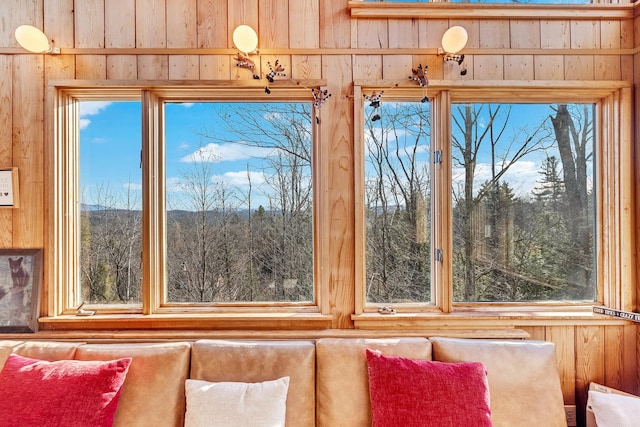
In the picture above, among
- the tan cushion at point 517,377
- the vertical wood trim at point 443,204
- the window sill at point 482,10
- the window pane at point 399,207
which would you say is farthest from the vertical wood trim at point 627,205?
the window pane at point 399,207

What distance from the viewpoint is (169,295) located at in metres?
1.86

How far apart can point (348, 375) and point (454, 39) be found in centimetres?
188

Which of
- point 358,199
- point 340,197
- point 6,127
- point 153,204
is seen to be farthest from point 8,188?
point 358,199

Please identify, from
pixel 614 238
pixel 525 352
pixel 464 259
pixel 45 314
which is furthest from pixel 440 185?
pixel 45 314

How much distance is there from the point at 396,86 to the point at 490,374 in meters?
1.63

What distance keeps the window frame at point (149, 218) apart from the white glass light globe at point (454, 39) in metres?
0.76

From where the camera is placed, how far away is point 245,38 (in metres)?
1.63

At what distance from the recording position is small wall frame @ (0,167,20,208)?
172 centimetres

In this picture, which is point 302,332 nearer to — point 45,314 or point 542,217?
point 45,314

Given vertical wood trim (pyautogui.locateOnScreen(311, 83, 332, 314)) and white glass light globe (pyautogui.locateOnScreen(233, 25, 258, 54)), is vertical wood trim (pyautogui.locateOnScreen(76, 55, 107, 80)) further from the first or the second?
vertical wood trim (pyautogui.locateOnScreen(311, 83, 332, 314))

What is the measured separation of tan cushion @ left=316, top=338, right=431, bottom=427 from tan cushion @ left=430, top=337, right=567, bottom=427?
198mm

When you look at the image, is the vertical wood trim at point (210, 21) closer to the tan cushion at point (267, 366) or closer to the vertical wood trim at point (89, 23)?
the vertical wood trim at point (89, 23)

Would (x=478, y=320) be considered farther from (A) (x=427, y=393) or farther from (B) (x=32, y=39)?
(B) (x=32, y=39)

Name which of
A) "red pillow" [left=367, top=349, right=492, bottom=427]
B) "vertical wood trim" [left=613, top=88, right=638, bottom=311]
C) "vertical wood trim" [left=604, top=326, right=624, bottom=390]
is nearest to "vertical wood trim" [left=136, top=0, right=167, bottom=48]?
"red pillow" [left=367, top=349, right=492, bottom=427]
